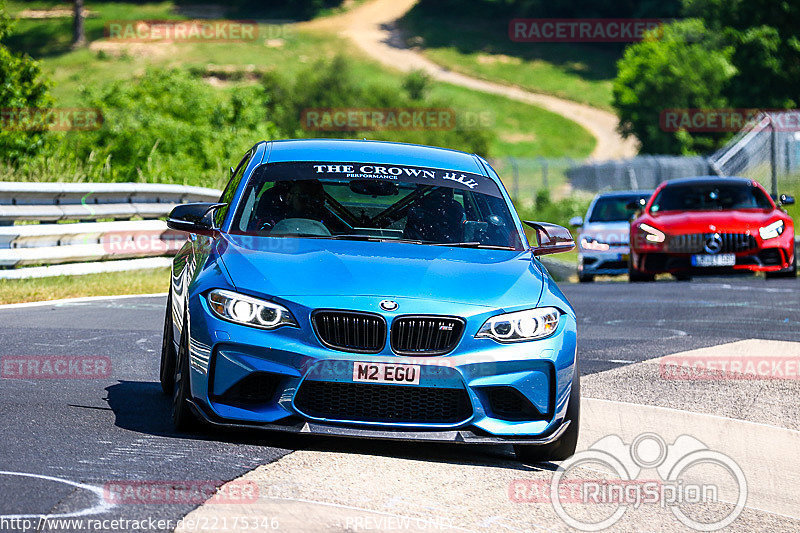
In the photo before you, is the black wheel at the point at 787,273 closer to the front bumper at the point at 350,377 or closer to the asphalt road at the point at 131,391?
the asphalt road at the point at 131,391

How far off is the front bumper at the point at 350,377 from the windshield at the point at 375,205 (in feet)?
3.69

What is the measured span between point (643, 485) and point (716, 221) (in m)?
12.2

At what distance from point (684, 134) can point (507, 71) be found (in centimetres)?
4859

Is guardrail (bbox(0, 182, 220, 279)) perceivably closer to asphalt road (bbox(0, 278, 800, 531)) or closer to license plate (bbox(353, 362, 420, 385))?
asphalt road (bbox(0, 278, 800, 531))

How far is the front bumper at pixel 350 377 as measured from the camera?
6090mm

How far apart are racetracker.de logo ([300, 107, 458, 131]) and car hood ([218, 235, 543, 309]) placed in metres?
86.9

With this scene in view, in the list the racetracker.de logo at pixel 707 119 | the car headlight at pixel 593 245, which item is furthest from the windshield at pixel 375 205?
the racetracker.de logo at pixel 707 119

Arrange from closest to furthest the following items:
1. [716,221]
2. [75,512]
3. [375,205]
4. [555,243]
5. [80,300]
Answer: [75,512], [555,243], [375,205], [80,300], [716,221]

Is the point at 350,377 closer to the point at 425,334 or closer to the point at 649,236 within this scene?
the point at 425,334

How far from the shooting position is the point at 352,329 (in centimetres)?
613

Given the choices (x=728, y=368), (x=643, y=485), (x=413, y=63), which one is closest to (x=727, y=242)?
(x=728, y=368)

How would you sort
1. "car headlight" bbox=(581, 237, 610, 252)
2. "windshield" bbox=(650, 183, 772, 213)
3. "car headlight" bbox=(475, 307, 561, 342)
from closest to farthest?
1. "car headlight" bbox=(475, 307, 561, 342)
2. "windshield" bbox=(650, 183, 772, 213)
3. "car headlight" bbox=(581, 237, 610, 252)

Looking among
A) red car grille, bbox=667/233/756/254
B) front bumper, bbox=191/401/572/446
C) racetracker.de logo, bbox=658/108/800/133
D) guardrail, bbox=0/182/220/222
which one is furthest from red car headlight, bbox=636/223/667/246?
racetracker.de logo, bbox=658/108/800/133

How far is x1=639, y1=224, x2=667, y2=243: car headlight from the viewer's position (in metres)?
18.2
